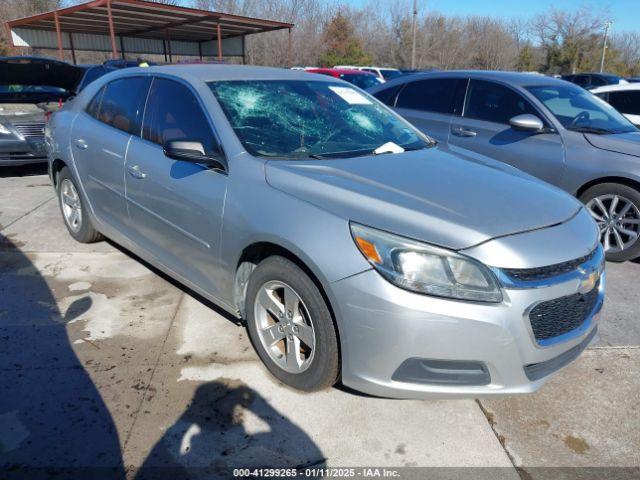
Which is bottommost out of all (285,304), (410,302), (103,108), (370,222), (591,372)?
(591,372)

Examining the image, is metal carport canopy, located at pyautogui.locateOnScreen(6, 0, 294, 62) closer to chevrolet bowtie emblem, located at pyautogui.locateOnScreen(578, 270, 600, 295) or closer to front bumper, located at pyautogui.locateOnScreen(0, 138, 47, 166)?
front bumper, located at pyautogui.locateOnScreen(0, 138, 47, 166)

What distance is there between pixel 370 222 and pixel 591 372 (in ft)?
5.78

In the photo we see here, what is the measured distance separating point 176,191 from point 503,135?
11.7 feet

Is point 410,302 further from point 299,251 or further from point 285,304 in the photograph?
point 285,304

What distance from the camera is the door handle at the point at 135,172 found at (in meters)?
3.48

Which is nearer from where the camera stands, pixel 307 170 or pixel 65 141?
pixel 307 170

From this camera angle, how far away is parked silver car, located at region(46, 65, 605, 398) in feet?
7.29

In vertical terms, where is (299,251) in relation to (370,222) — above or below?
below

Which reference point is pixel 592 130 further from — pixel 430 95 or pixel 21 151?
pixel 21 151

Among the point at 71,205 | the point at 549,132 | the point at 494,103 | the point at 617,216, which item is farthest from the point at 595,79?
the point at 71,205

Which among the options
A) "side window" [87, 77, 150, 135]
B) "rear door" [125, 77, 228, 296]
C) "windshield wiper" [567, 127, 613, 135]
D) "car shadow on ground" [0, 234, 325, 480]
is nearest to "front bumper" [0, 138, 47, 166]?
"side window" [87, 77, 150, 135]

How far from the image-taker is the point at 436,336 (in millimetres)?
2201

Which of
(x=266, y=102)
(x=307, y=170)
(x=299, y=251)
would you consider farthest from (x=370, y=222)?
(x=266, y=102)

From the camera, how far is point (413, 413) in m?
2.64
